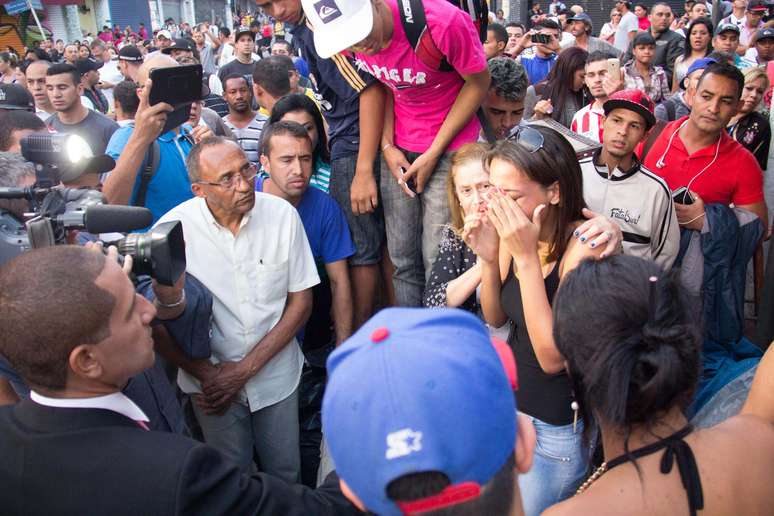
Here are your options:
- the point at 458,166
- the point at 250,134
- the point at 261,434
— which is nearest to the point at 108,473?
the point at 261,434

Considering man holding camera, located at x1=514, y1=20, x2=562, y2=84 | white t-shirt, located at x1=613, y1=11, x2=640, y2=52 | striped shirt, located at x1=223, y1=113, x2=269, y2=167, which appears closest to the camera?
striped shirt, located at x1=223, y1=113, x2=269, y2=167

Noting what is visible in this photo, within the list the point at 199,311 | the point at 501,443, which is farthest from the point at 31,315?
the point at 501,443

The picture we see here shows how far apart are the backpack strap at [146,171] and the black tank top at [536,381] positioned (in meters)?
2.28

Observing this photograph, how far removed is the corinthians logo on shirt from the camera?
276 cm

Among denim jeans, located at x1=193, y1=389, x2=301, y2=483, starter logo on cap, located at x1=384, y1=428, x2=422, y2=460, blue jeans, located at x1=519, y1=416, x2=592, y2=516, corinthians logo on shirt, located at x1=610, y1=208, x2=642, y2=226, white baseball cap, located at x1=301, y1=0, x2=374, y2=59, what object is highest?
white baseball cap, located at x1=301, y1=0, x2=374, y2=59

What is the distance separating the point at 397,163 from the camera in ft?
9.99

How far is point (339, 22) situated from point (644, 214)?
1.64 m

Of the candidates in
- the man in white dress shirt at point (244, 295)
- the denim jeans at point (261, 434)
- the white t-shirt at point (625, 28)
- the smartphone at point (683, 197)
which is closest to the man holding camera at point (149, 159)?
the man in white dress shirt at point (244, 295)

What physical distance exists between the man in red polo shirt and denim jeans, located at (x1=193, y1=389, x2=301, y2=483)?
249 cm

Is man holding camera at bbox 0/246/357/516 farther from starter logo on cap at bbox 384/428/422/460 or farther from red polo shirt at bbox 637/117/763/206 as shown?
red polo shirt at bbox 637/117/763/206

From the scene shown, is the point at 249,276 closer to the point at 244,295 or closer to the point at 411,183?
the point at 244,295

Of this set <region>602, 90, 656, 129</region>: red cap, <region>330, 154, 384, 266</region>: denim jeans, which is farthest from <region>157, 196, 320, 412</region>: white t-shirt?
<region>602, 90, 656, 129</region>: red cap

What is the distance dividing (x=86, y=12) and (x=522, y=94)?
31.3 metres

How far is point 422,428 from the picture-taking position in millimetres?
949
